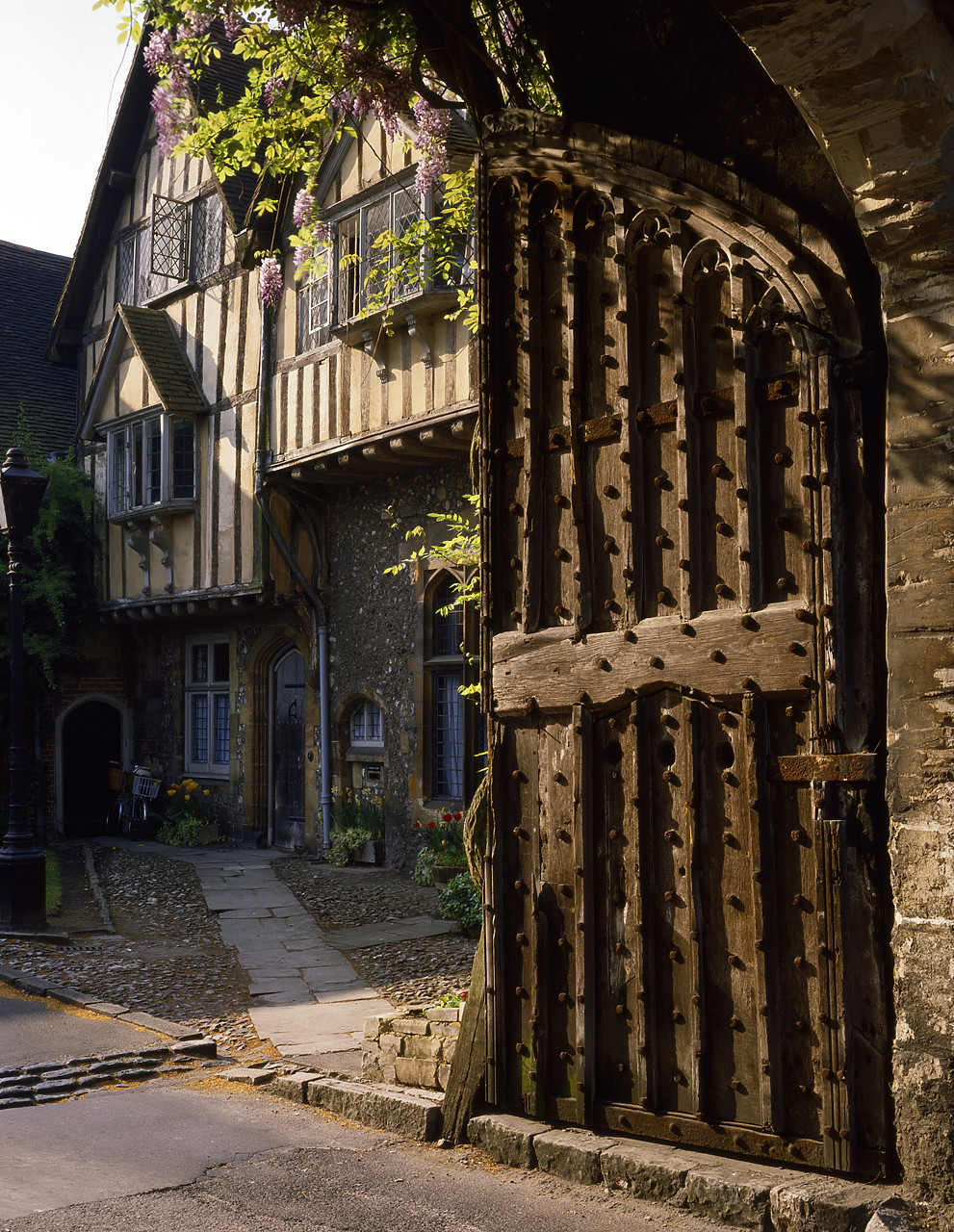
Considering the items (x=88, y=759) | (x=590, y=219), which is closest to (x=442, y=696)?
(x=88, y=759)

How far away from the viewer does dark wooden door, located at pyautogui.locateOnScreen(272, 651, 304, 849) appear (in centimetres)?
1438

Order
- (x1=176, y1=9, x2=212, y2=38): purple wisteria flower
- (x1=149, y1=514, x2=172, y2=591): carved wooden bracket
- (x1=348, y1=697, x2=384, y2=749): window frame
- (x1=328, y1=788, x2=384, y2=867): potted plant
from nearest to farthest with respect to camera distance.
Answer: (x1=176, y1=9, x2=212, y2=38): purple wisteria flower < (x1=328, y1=788, x2=384, y2=867): potted plant < (x1=348, y1=697, x2=384, y2=749): window frame < (x1=149, y1=514, x2=172, y2=591): carved wooden bracket

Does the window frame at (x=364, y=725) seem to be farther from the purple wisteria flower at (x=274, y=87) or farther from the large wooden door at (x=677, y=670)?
the large wooden door at (x=677, y=670)

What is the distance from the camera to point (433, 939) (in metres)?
8.86

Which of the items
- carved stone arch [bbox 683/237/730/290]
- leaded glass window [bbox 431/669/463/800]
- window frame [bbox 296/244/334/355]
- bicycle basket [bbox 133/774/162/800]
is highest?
window frame [bbox 296/244/334/355]

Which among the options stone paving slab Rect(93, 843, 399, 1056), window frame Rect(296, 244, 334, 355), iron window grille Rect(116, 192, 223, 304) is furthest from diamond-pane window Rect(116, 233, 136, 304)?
stone paving slab Rect(93, 843, 399, 1056)

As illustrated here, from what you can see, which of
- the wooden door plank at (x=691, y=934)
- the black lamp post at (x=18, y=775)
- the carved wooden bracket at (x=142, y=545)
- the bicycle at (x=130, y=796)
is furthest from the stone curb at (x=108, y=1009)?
the bicycle at (x=130, y=796)

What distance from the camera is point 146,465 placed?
49.9ft

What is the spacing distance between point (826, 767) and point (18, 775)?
27.1 ft

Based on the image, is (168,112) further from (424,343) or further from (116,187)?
(116,187)

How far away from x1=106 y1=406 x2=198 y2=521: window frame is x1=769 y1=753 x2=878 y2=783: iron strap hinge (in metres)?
12.1

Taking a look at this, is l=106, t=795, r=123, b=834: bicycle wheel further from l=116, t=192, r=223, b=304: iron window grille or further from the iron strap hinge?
the iron strap hinge

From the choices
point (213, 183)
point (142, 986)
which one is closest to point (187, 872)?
point (142, 986)

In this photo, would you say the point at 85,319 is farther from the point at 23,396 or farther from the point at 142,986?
the point at 142,986
